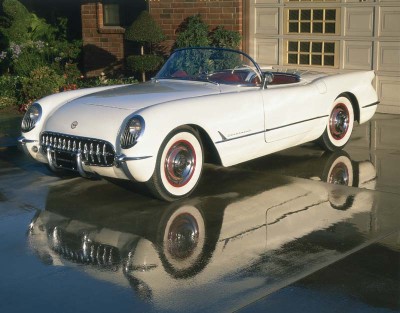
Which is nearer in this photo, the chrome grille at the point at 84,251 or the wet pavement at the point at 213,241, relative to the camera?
the wet pavement at the point at 213,241

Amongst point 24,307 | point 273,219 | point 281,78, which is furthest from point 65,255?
point 281,78

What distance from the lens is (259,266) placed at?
5.09 m

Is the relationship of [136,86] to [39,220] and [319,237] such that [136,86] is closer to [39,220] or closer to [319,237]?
[39,220]

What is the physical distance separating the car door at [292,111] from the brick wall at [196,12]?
4.86 metres

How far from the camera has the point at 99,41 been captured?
15.4m

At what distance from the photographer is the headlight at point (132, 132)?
20.8 feet

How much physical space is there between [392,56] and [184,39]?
11.8 ft

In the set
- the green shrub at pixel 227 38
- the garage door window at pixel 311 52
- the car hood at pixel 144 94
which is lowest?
the car hood at pixel 144 94

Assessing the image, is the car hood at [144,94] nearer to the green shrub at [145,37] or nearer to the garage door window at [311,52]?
the garage door window at [311,52]

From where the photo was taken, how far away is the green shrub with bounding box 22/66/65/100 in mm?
12250

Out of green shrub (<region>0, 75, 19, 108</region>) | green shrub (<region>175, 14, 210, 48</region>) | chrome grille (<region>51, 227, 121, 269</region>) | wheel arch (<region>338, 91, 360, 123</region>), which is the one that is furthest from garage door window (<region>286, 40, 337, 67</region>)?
chrome grille (<region>51, 227, 121, 269</region>)

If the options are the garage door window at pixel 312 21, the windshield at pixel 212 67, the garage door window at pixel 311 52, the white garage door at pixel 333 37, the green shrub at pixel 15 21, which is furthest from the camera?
the green shrub at pixel 15 21

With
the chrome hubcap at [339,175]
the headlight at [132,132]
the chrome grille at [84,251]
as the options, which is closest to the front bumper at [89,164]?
the headlight at [132,132]

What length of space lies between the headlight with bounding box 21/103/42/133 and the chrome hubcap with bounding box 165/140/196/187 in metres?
1.51
